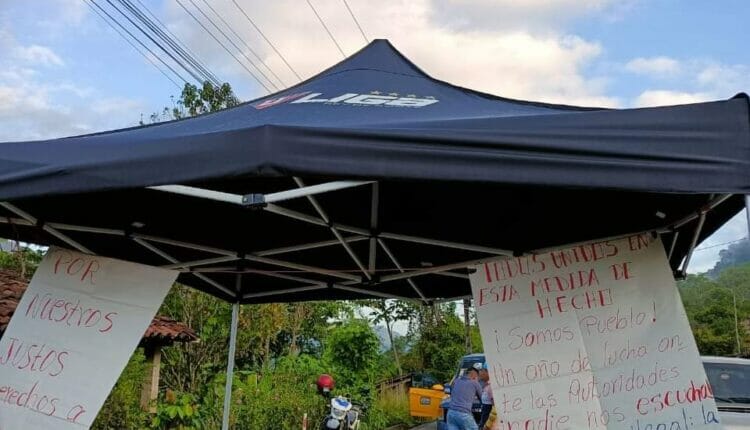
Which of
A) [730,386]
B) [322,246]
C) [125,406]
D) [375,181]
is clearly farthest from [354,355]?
[375,181]

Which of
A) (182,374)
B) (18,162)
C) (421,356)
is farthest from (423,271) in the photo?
(421,356)

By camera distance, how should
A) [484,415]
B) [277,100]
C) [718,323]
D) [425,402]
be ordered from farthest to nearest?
[718,323] → [425,402] → [484,415] → [277,100]

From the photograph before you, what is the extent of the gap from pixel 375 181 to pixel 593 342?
4.63 ft

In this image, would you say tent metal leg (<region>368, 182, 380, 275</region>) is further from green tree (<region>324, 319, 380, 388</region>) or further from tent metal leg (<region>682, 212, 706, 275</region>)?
green tree (<region>324, 319, 380, 388</region>)

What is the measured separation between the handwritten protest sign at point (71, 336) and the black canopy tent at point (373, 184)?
0.19 meters

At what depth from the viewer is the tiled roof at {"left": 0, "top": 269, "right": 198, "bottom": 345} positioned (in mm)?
7996

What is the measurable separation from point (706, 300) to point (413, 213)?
5262 cm

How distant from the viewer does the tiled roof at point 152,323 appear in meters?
8.00

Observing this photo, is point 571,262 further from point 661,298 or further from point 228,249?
point 228,249

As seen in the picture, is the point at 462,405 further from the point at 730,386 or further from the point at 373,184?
the point at 373,184

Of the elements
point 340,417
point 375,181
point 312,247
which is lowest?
point 340,417

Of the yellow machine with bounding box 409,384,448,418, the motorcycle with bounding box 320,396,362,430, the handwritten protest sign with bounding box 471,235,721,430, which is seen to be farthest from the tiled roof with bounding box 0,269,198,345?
the handwritten protest sign with bounding box 471,235,721,430

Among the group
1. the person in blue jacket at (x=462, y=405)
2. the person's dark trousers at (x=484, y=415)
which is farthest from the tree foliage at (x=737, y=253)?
the person's dark trousers at (x=484, y=415)

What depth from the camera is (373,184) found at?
2816mm
